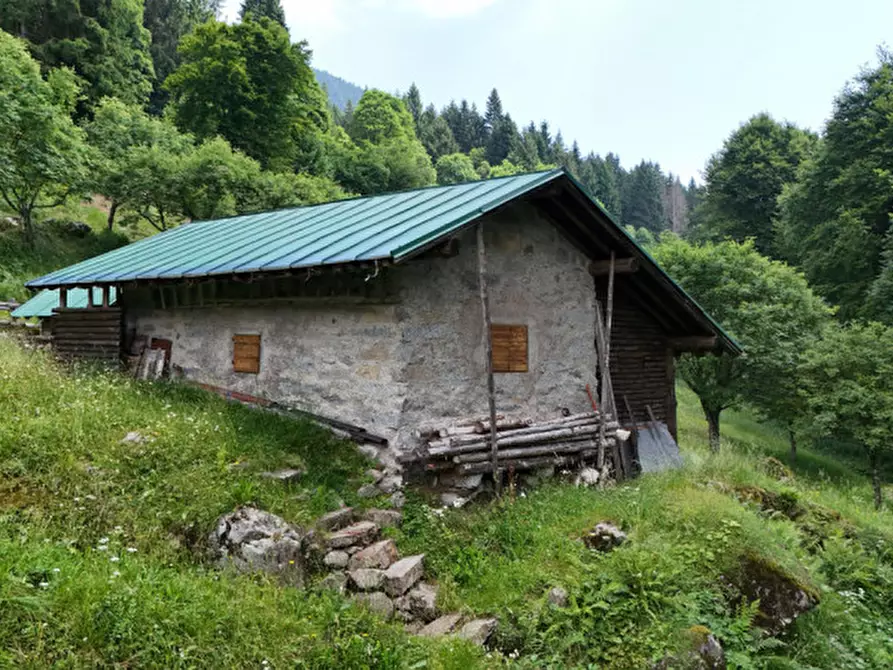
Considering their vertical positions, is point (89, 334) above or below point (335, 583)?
above

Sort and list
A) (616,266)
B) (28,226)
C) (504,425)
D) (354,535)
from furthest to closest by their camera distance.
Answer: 1. (28,226)
2. (616,266)
3. (504,425)
4. (354,535)

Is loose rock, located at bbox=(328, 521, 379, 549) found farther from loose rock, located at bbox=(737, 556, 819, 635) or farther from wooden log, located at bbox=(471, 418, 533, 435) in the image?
loose rock, located at bbox=(737, 556, 819, 635)

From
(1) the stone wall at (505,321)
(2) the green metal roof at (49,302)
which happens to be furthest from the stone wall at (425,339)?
(2) the green metal roof at (49,302)

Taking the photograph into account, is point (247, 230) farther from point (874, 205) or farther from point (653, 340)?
point (874, 205)

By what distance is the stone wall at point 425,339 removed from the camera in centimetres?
819

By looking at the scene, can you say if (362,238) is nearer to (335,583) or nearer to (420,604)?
(335,583)

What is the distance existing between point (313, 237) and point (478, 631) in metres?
6.38

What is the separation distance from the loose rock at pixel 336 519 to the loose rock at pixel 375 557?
1.56ft

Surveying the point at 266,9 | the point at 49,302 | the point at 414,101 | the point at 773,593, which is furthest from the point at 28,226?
the point at 414,101

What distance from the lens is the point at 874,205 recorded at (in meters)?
28.2

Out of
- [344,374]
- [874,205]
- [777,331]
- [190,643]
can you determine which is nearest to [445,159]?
[874,205]

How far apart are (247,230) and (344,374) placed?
5095 mm

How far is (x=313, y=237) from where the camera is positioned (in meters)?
9.39

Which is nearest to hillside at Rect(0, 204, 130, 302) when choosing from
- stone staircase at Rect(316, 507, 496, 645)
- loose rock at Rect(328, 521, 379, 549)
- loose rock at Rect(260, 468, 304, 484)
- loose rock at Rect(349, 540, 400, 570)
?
loose rock at Rect(260, 468, 304, 484)
